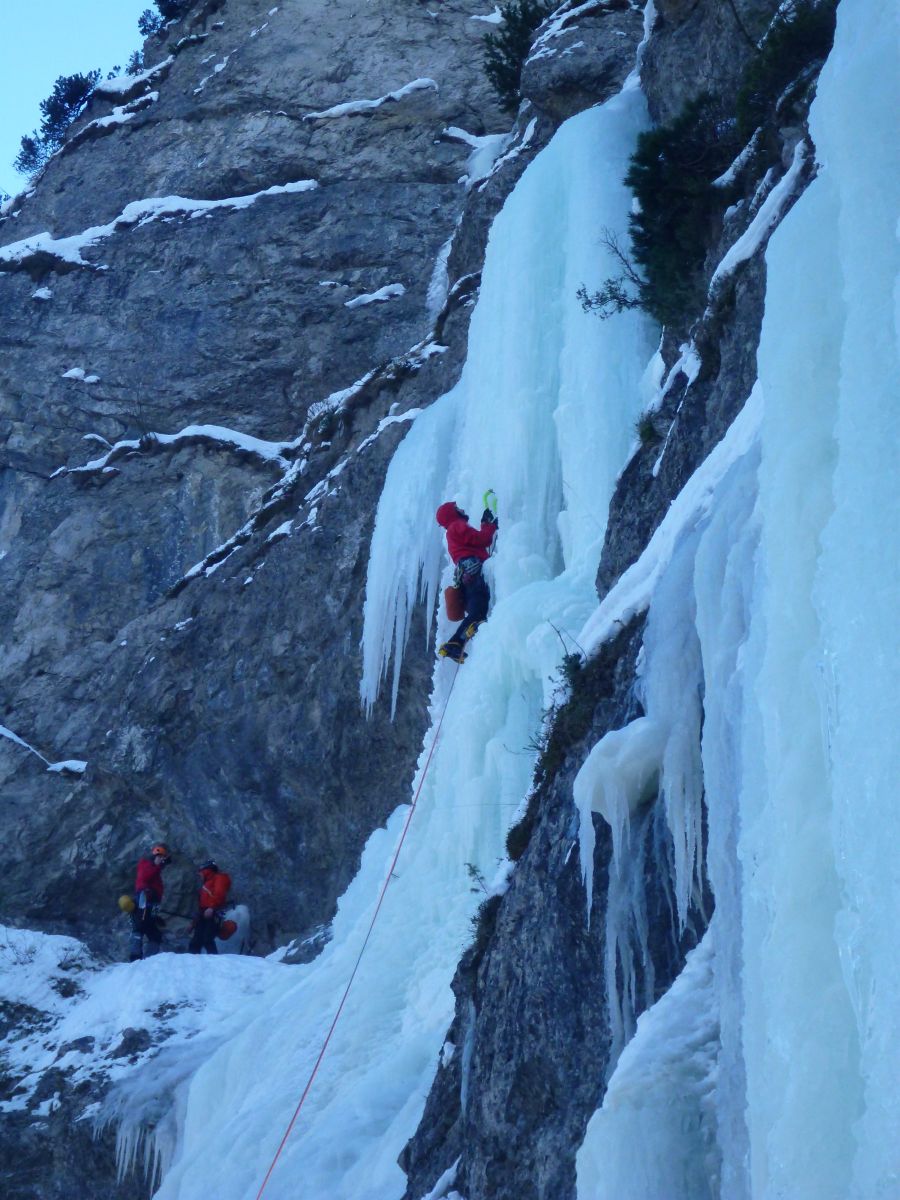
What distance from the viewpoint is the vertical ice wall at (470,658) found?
894cm

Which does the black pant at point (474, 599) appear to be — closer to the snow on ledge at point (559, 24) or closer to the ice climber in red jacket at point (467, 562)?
the ice climber in red jacket at point (467, 562)

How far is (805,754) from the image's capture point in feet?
13.2

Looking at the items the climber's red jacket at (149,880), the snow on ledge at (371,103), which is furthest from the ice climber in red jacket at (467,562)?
the snow on ledge at (371,103)

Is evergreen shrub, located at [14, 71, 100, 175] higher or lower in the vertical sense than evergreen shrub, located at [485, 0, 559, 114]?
higher

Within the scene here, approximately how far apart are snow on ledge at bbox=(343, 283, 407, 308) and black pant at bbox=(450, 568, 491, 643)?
29.4 feet

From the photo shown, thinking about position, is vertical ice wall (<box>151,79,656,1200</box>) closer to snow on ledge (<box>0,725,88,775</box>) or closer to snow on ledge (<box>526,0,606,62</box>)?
snow on ledge (<box>526,0,606,62</box>)

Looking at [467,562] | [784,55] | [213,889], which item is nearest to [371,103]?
[467,562]

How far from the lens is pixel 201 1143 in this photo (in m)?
9.78

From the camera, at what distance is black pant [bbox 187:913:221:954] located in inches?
525

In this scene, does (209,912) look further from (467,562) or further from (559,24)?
(559,24)

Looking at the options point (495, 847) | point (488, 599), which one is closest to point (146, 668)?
point (488, 599)

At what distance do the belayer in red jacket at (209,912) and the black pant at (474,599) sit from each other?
3984 millimetres

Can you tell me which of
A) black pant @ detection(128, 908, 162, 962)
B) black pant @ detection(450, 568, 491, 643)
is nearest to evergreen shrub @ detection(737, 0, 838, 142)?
black pant @ detection(450, 568, 491, 643)

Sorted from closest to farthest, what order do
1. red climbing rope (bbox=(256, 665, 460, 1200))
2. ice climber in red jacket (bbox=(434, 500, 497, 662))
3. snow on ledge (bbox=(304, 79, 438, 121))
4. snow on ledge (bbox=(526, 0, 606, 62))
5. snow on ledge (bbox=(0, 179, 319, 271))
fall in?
red climbing rope (bbox=(256, 665, 460, 1200))
ice climber in red jacket (bbox=(434, 500, 497, 662))
snow on ledge (bbox=(526, 0, 606, 62))
snow on ledge (bbox=(0, 179, 319, 271))
snow on ledge (bbox=(304, 79, 438, 121))
